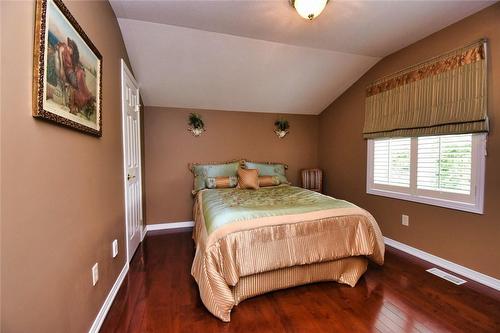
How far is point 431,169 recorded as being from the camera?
2562mm

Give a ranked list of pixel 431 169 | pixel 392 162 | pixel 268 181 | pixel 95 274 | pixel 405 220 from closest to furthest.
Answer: pixel 95 274
pixel 431 169
pixel 405 220
pixel 392 162
pixel 268 181

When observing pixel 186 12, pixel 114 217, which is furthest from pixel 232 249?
pixel 186 12

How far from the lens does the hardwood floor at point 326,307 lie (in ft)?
5.20

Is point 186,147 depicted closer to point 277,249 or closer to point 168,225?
point 168,225

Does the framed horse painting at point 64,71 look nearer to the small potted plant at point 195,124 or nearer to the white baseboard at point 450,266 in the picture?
the small potted plant at point 195,124

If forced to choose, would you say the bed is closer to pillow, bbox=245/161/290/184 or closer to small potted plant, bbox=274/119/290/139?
pillow, bbox=245/161/290/184

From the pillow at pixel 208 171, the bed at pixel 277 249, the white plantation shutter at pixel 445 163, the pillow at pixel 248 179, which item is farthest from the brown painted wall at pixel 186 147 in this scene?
the white plantation shutter at pixel 445 163

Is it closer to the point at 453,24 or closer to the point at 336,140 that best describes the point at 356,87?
the point at 336,140

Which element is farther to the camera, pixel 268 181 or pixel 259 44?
pixel 268 181

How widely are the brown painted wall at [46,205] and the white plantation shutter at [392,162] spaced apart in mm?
3287

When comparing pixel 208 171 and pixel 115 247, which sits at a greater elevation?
pixel 208 171

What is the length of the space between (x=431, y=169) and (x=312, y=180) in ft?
6.40

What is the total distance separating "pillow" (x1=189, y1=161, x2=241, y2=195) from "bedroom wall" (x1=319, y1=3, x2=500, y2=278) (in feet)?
6.26

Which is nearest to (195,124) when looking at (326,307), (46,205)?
(46,205)
